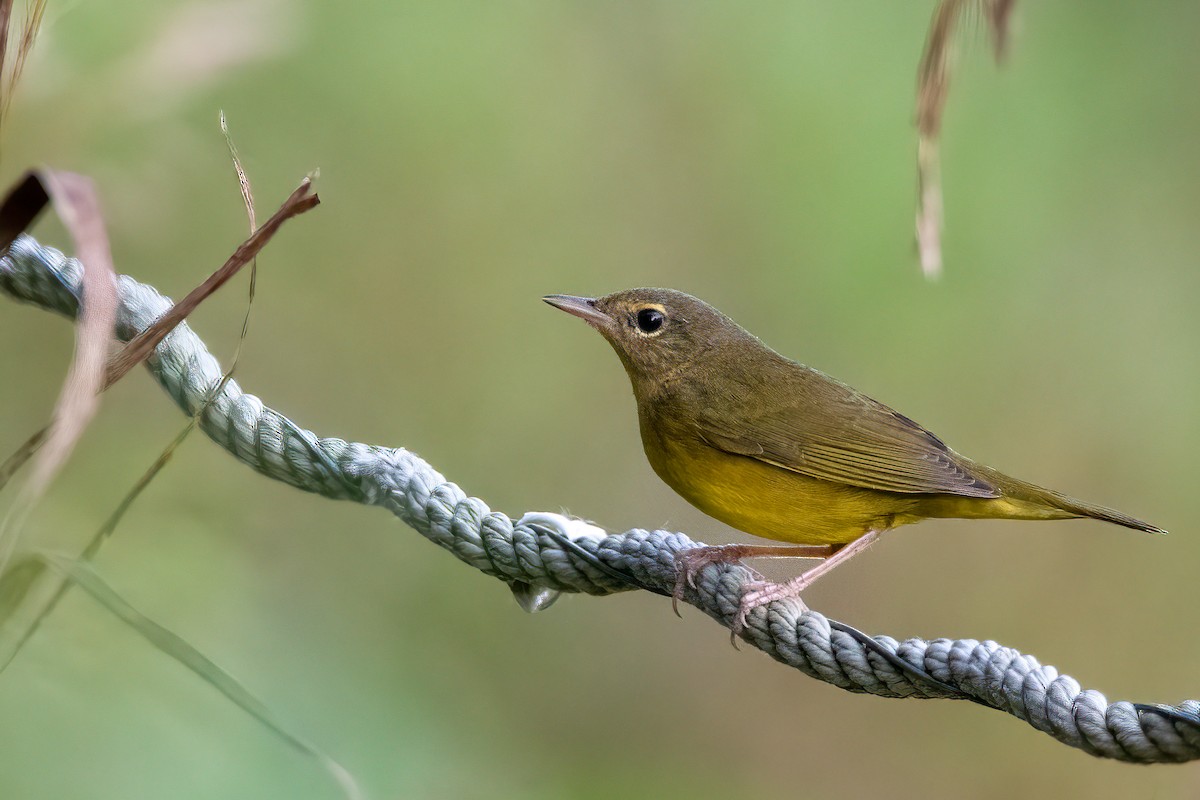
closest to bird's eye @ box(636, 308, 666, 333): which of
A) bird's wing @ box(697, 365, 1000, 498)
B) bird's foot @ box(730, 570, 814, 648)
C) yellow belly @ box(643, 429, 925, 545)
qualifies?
bird's wing @ box(697, 365, 1000, 498)

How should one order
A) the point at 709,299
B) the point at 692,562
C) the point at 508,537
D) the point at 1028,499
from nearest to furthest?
the point at 508,537 < the point at 692,562 < the point at 1028,499 < the point at 709,299

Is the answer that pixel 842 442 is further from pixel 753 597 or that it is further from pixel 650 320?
pixel 753 597

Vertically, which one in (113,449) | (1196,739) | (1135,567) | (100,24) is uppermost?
(1135,567)

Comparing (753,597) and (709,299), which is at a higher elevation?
(709,299)

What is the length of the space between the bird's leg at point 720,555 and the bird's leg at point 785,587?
132mm

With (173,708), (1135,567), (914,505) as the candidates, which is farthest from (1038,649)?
(173,708)

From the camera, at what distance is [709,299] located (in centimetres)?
618

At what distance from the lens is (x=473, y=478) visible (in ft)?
18.5

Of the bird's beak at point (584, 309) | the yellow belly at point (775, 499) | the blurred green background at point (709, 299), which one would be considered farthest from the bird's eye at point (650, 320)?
the blurred green background at point (709, 299)

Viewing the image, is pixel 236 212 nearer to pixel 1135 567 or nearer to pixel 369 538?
pixel 369 538

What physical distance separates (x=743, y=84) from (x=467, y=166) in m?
1.64

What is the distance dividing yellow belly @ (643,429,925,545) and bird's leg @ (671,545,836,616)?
8cm

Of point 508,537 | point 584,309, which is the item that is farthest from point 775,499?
point 508,537

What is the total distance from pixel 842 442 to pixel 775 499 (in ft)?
1.03
